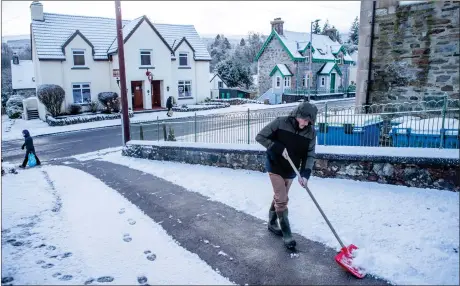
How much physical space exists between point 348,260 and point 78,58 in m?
27.6

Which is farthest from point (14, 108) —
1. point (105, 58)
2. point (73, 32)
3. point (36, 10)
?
point (105, 58)

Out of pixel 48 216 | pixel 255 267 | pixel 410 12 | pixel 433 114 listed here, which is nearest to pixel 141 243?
pixel 255 267

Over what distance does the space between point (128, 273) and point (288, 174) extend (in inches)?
97.0

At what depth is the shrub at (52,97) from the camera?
2288 cm

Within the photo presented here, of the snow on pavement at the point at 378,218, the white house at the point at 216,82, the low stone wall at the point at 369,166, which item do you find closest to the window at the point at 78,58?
the white house at the point at 216,82

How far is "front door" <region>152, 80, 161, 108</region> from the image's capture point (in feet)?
98.6

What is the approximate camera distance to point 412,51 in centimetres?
899

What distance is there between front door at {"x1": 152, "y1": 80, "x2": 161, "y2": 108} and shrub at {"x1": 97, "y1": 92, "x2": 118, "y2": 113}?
4.56 metres

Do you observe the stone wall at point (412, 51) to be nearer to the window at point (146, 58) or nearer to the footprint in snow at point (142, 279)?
the footprint in snow at point (142, 279)

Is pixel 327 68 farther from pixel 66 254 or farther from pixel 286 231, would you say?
pixel 66 254

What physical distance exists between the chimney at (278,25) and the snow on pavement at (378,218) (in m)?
33.7

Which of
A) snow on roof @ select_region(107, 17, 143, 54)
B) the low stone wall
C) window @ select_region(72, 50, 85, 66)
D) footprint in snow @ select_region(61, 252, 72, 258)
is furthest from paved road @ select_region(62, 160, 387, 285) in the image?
window @ select_region(72, 50, 85, 66)

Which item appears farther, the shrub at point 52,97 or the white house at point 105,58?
the white house at point 105,58

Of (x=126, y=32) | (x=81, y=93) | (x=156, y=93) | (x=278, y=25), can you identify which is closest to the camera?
(x=81, y=93)
